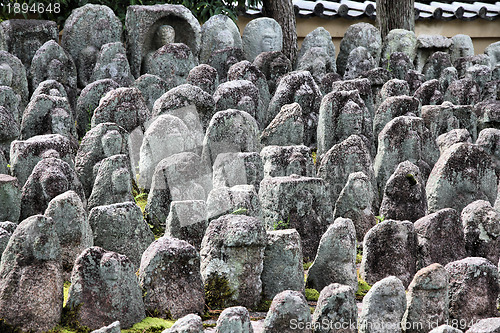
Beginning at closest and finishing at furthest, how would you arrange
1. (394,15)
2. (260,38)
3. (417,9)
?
(260,38) → (394,15) → (417,9)

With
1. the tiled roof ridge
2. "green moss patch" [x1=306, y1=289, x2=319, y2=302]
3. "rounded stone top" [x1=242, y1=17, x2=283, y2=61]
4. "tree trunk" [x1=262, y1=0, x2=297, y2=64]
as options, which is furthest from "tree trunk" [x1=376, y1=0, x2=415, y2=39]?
"green moss patch" [x1=306, y1=289, x2=319, y2=302]

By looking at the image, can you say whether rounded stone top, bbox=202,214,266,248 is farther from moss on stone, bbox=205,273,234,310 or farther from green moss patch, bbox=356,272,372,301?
green moss patch, bbox=356,272,372,301

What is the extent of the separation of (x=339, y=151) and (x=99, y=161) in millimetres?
1681

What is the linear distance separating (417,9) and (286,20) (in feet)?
9.50

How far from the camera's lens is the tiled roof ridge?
9.63 metres

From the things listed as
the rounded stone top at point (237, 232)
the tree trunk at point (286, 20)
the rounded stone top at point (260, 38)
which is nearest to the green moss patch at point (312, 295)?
the rounded stone top at point (237, 232)

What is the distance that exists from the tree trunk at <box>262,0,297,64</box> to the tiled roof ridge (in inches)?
26.8

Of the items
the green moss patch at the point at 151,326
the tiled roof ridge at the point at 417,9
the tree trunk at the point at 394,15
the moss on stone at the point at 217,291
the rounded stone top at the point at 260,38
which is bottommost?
the green moss patch at the point at 151,326

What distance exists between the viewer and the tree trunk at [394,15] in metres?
9.09

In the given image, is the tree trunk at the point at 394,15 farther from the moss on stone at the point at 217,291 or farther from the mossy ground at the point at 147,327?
the mossy ground at the point at 147,327

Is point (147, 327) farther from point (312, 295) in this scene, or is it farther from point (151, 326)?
point (312, 295)

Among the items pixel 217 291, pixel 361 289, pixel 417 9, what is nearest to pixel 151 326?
pixel 217 291

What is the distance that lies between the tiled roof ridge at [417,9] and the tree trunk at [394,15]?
71 centimetres

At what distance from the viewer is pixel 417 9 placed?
1047 cm
